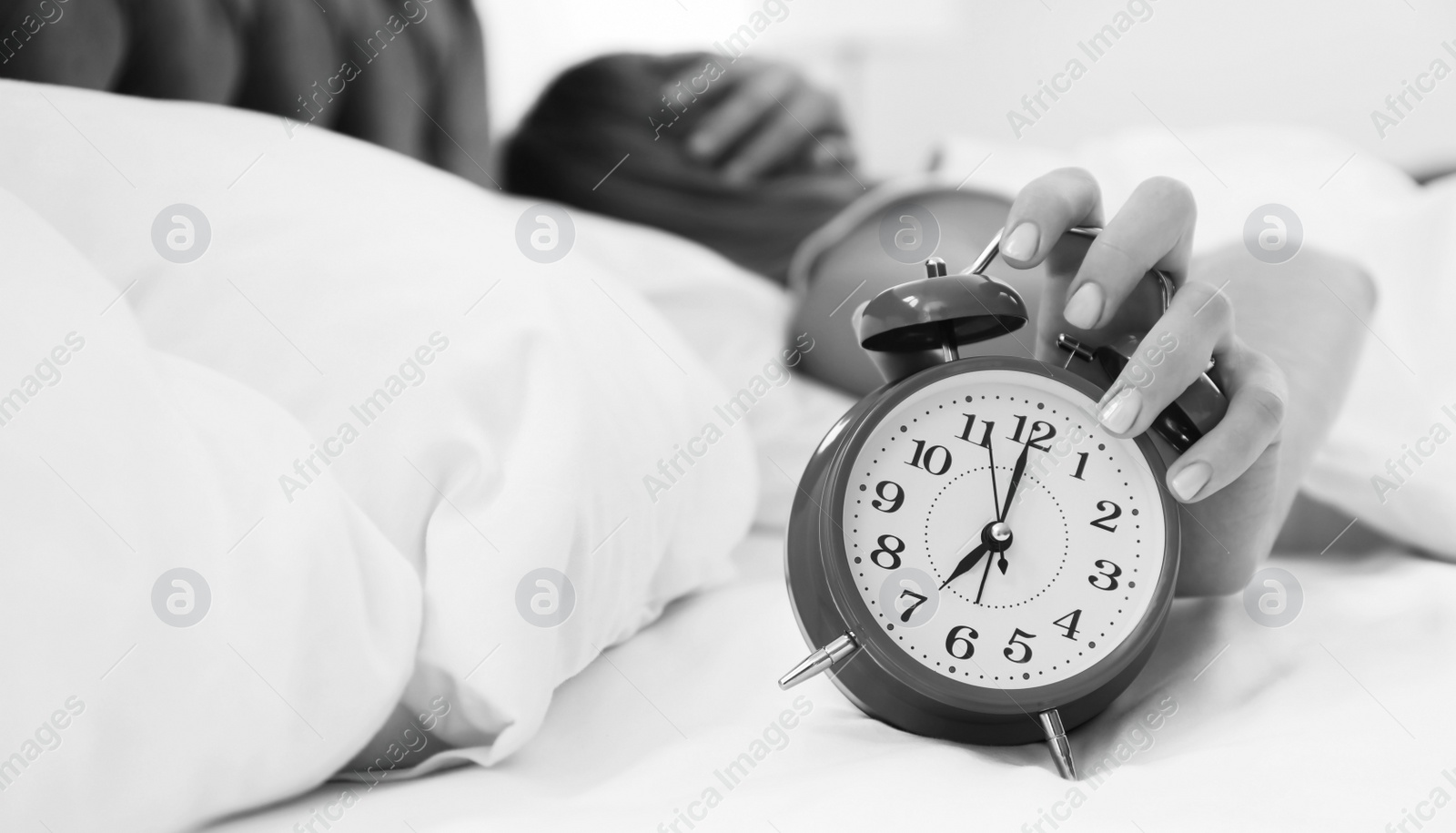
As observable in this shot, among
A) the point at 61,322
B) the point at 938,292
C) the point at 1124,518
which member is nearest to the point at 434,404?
the point at 61,322

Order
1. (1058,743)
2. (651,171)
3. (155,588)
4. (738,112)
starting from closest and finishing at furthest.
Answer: (155,588)
(1058,743)
(651,171)
(738,112)

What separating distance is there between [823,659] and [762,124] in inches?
64.8

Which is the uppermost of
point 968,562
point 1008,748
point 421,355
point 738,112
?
point 421,355

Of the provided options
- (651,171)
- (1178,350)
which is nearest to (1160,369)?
(1178,350)

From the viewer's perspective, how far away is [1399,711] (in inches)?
24.8

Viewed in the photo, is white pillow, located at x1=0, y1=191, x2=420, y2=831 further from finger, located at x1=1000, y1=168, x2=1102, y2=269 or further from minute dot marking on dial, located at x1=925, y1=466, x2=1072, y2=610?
finger, located at x1=1000, y1=168, x2=1102, y2=269

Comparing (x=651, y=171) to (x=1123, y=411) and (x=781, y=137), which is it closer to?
(x=781, y=137)

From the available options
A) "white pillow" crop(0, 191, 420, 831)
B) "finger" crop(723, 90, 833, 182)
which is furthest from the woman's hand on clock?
"finger" crop(723, 90, 833, 182)

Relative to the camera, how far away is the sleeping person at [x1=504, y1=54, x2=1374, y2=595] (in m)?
0.71

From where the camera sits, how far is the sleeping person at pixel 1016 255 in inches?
27.9

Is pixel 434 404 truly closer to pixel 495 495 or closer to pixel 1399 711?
pixel 495 495

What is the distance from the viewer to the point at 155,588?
1.82 ft

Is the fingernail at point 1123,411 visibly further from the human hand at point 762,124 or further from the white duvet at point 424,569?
the human hand at point 762,124

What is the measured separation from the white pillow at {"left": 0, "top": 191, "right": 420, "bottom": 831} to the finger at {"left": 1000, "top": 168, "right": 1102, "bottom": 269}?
1.67 ft
